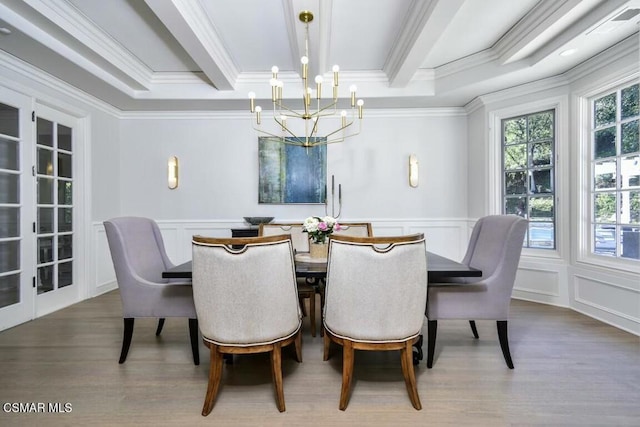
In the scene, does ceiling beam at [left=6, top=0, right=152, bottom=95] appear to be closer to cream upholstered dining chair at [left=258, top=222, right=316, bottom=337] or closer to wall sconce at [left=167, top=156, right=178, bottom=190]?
wall sconce at [left=167, top=156, right=178, bottom=190]

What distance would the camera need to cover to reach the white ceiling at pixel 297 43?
241 centimetres

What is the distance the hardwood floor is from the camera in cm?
159

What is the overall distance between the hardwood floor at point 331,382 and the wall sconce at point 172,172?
2227 mm

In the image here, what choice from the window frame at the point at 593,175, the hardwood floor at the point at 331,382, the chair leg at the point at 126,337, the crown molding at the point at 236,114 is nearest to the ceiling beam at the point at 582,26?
the window frame at the point at 593,175

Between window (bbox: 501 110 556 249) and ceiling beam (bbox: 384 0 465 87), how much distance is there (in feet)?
4.91

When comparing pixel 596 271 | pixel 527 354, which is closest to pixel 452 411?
pixel 527 354

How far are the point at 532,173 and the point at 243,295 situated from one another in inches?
143

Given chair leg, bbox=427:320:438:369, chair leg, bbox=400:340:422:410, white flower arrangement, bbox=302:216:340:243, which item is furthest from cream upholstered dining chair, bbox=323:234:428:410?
white flower arrangement, bbox=302:216:340:243

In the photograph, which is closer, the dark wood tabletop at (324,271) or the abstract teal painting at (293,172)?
the dark wood tabletop at (324,271)

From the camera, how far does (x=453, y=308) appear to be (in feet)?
6.64

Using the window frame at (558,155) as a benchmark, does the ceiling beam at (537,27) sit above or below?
above

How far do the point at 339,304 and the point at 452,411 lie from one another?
2.70ft

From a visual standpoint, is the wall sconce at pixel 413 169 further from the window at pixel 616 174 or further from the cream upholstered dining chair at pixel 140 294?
the cream upholstered dining chair at pixel 140 294

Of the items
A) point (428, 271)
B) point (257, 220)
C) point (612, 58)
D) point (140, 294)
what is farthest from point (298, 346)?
point (612, 58)
